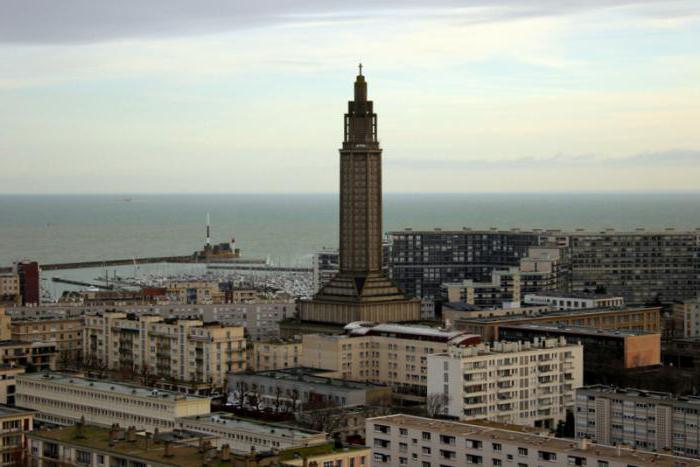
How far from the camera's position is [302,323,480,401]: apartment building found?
54406 millimetres

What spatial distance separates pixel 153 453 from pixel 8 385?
16.2m

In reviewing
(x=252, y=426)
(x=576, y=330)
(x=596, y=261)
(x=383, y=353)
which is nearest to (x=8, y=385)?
(x=252, y=426)

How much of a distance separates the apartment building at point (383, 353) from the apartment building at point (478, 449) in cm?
1595

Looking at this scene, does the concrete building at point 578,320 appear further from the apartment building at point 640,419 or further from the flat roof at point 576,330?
the apartment building at point 640,419

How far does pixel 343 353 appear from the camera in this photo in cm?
5550

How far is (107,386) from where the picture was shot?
143 feet

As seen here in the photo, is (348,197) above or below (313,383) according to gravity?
above

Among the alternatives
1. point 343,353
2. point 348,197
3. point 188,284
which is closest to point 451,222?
point 188,284

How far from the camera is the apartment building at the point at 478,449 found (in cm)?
3291

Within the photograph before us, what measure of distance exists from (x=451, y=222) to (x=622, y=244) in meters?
104

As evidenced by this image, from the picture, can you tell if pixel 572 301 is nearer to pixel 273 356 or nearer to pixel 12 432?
pixel 273 356

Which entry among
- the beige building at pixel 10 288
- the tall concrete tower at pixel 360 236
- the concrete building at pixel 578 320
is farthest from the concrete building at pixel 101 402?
the beige building at pixel 10 288

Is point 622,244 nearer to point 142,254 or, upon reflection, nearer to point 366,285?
point 366,285

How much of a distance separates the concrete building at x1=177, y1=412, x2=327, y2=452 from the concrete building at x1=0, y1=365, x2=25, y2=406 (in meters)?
9.60
